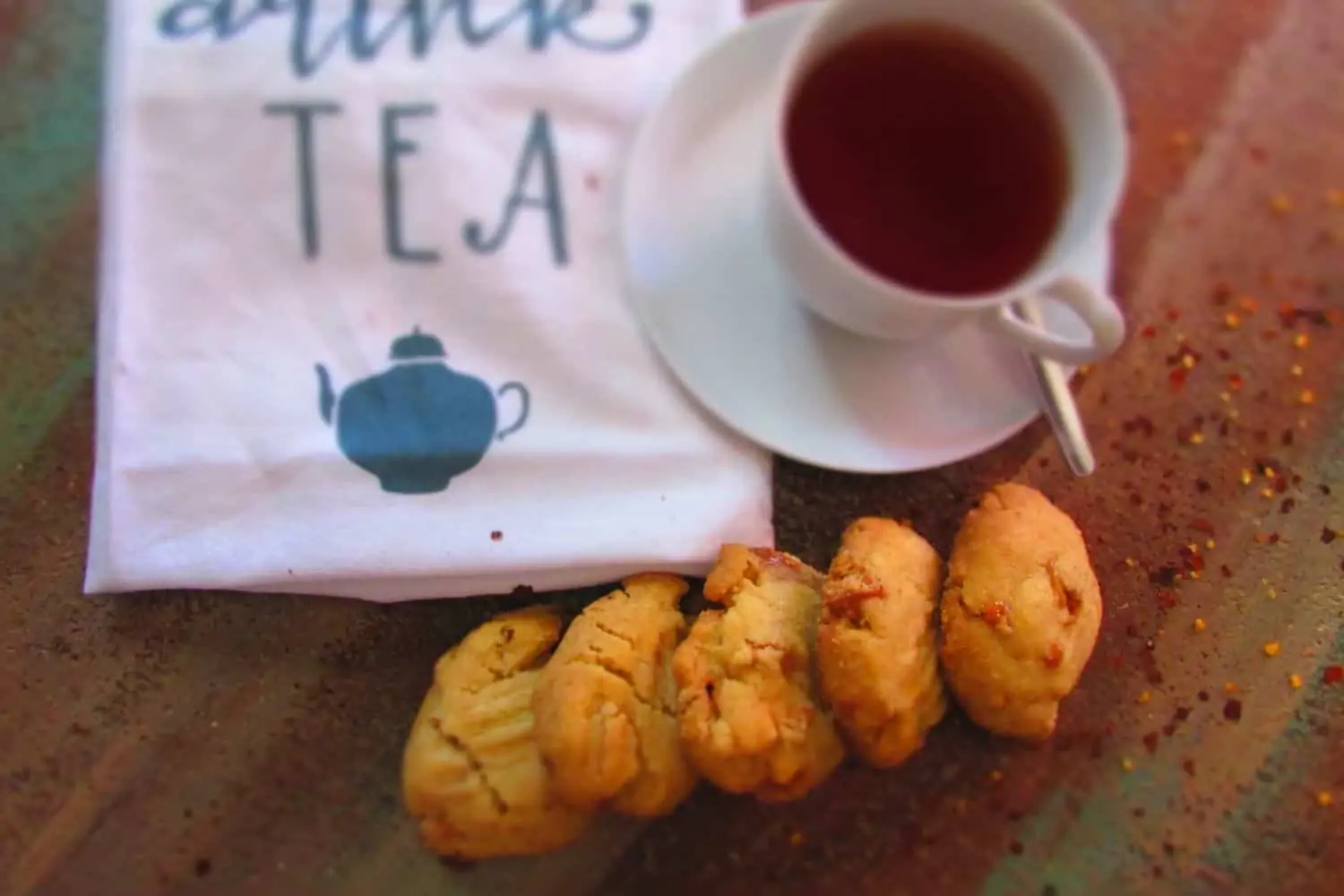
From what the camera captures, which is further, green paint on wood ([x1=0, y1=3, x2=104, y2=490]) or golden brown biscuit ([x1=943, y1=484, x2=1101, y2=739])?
green paint on wood ([x1=0, y1=3, x2=104, y2=490])

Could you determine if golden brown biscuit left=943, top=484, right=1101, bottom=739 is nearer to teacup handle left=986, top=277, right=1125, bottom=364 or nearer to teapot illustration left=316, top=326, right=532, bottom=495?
teacup handle left=986, top=277, right=1125, bottom=364

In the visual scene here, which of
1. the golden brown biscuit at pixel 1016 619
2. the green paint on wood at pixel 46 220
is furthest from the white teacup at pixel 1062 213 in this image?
the green paint on wood at pixel 46 220

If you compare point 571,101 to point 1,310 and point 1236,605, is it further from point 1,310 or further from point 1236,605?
point 1236,605

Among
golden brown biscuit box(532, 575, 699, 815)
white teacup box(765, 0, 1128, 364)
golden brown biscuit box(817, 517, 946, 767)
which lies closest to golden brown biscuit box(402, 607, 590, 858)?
golden brown biscuit box(532, 575, 699, 815)

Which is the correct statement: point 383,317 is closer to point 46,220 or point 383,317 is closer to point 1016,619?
point 46,220

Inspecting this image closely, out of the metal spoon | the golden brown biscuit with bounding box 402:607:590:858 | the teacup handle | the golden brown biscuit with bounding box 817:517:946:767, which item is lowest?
the golden brown biscuit with bounding box 402:607:590:858

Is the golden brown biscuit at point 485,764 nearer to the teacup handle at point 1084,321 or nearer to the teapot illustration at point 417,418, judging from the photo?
the teapot illustration at point 417,418

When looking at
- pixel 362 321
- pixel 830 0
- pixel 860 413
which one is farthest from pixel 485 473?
pixel 830 0
